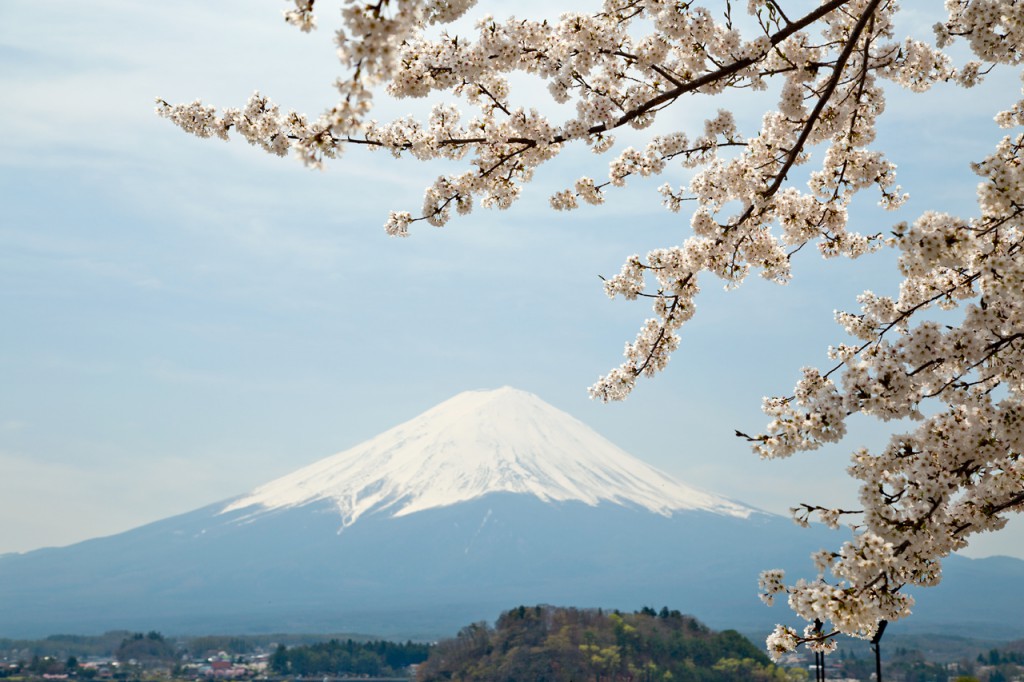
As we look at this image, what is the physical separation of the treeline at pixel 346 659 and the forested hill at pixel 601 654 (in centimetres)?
2489

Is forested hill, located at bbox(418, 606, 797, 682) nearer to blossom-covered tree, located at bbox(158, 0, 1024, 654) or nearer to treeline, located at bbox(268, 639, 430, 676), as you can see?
treeline, located at bbox(268, 639, 430, 676)

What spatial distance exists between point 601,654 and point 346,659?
3747 centimetres

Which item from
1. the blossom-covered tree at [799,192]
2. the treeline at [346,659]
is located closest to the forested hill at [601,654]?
the treeline at [346,659]

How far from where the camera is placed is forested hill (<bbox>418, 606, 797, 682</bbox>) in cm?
6700

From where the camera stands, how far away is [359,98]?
2.99 meters

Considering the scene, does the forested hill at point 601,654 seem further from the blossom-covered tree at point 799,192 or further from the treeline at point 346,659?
the blossom-covered tree at point 799,192

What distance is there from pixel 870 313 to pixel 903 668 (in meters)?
96.3

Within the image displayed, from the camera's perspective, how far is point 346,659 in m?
96.9

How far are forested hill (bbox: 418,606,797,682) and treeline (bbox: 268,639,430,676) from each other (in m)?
24.9

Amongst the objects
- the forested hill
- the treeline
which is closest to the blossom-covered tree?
the forested hill

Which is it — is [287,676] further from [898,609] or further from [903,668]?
[898,609]

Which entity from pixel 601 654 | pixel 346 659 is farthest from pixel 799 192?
pixel 346 659

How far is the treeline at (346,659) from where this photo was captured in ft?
317

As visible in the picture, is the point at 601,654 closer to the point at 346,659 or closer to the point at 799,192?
the point at 346,659
